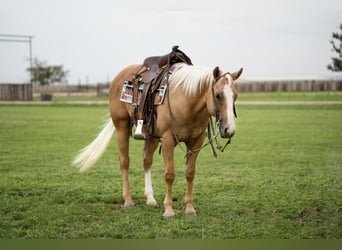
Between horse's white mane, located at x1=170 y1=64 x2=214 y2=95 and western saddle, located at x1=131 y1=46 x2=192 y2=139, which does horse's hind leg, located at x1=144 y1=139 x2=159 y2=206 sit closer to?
western saddle, located at x1=131 y1=46 x2=192 y2=139

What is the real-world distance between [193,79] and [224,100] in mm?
524

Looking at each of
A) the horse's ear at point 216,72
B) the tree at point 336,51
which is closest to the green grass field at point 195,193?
the horse's ear at point 216,72

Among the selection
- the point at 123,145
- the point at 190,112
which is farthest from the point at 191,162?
the point at 123,145

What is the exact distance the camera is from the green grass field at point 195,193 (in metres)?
4.21

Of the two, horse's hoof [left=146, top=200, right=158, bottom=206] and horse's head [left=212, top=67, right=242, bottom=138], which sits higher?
horse's head [left=212, top=67, right=242, bottom=138]

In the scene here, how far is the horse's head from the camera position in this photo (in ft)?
13.1

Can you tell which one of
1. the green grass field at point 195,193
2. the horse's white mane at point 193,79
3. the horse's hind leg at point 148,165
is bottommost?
the green grass field at point 195,193

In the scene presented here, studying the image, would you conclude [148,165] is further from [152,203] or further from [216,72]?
[216,72]

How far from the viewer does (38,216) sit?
4598mm

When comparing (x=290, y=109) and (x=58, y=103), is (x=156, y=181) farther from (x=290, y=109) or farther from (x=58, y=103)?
(x=58, y=103)

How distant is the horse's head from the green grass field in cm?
96

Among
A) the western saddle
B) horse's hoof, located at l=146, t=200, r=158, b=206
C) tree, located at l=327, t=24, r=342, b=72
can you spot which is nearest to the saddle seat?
the western saddle

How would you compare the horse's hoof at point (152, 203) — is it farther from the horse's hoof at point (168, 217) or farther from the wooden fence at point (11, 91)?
the wooden fence at point (11, 91)

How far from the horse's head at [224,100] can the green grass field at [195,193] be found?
0.96m
